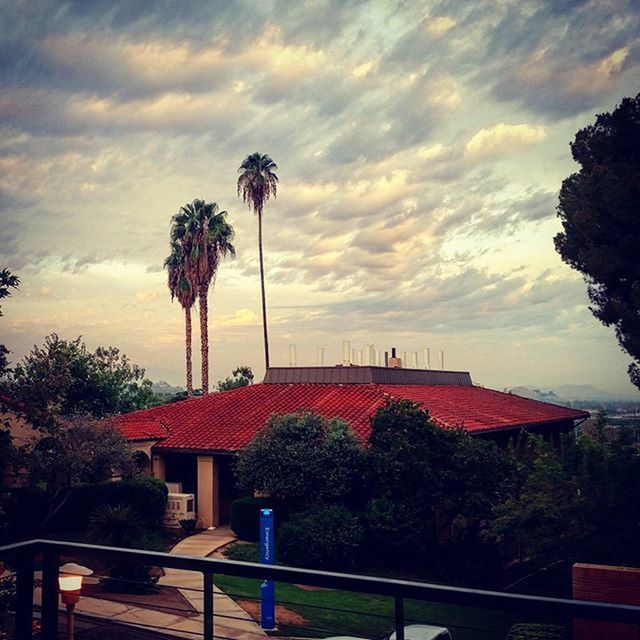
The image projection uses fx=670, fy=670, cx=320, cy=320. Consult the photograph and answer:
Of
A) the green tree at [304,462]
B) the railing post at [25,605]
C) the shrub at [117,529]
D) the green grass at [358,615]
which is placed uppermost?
the railing post at [25,605]

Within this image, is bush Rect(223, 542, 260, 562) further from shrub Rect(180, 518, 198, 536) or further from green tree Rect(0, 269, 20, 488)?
green tree Rect(0, 269, 20, 488)

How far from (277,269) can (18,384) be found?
126 feet

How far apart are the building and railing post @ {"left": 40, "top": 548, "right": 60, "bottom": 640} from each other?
22.1 m

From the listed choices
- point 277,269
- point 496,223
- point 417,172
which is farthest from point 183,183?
point 496,223

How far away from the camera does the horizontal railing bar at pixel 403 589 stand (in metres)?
2.28

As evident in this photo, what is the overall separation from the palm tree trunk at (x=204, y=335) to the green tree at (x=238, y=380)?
76.1 inches

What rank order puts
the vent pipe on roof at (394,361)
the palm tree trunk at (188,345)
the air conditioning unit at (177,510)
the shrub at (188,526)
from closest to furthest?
the shrub at (188,526)
the air conditioning unit at (177,510)
the vent pipe on roof at (394,361)
the palm tree trunk at (188,345)

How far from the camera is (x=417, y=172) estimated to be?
39.2m

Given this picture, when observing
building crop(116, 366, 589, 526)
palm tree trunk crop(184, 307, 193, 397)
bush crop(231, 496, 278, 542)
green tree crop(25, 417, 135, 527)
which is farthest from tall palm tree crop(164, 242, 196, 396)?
bush crop(231, 496, 278, 542)

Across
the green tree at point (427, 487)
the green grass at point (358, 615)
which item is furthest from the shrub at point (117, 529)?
the green tree at point (427, 487)

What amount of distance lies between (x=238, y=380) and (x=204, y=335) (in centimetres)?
496

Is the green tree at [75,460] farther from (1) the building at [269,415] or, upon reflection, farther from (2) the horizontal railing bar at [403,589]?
(2) the horizontal railing bar at [403,589]

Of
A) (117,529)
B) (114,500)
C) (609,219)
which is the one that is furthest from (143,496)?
(609,219)

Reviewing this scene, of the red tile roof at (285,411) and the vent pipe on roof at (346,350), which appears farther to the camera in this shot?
the vent pipe on roof at (346,350)
